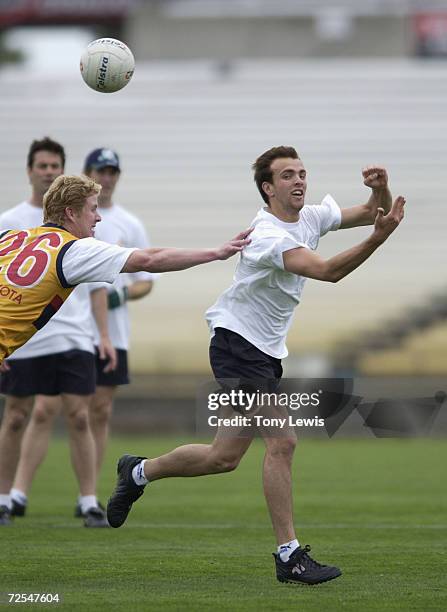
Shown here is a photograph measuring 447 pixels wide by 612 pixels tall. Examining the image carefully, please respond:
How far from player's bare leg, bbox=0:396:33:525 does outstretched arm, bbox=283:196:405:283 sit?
3.02 metres

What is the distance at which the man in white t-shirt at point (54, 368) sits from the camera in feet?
25.7

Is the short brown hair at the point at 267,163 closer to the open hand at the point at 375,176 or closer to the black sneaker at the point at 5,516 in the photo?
Result: the open hand at the point at 375,176

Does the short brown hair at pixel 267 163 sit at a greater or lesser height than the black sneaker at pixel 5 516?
greater

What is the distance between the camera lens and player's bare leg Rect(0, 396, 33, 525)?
311 inches

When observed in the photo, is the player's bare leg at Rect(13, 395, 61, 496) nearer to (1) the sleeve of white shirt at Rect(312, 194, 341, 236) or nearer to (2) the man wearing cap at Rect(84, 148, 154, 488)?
(2) the man wearing cap at Rect(84, 148, 154, 488)

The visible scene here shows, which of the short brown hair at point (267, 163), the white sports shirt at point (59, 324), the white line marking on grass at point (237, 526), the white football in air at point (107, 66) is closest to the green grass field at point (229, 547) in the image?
the white line marking on grass at point (237, 526)

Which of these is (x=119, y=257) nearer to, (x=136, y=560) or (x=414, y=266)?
(x=136, y=560)

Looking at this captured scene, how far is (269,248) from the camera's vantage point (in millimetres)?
5527

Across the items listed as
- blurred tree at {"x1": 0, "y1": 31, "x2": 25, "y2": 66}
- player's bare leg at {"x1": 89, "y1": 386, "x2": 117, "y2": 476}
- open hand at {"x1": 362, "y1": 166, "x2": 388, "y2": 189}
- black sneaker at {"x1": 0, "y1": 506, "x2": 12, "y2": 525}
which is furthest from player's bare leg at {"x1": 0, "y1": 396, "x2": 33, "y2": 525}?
blurred tree at {"x1": 0, "y1": 31, "x2": 25, "y2": 66}

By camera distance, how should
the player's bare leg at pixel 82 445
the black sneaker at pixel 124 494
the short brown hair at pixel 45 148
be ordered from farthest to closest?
the short brown hair at pixel 45 148
the player's bare leg at pixel 82 445
the black sneaker at pixel 124 494

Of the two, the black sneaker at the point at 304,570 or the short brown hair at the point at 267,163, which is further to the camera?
the short brown hair at the point at 267,163

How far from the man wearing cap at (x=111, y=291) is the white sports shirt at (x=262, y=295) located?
9.10 feet

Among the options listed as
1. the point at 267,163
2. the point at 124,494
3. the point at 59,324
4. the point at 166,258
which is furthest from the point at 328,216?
the point at 59,324

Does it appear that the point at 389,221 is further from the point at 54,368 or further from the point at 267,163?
the point at 54,368
